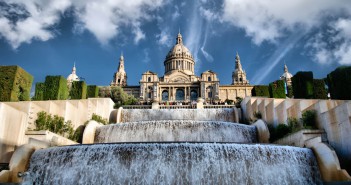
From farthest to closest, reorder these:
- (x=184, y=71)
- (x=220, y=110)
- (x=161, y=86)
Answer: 1. (x=184, y=71)
2. (x=161, y=86)
3. (x=220, y=110)

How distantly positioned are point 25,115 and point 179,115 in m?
13.3

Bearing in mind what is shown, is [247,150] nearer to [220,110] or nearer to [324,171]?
[324,171]

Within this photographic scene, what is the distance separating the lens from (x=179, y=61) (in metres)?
103

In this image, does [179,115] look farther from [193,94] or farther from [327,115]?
[193,94]

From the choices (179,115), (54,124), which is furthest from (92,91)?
(54,124)

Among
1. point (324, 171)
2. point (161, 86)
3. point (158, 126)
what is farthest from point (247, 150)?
point (161, 86)

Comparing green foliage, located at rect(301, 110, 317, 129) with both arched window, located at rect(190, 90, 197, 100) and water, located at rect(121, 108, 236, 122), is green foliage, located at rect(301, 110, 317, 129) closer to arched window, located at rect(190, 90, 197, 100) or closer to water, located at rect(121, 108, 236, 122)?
water, located at rect(121, 108, 236, 122)

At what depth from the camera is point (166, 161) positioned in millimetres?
11648

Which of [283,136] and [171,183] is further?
[283,136]

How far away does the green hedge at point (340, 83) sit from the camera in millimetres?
22219

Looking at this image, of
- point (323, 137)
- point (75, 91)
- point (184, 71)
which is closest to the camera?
point (323, 137)

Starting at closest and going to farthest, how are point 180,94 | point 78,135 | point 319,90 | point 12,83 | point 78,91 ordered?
point 78,135
point 12,83
point 319,90
point 78,91
point 180,94

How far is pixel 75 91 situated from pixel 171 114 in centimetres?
1082

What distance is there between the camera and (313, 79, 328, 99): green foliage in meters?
27.7
